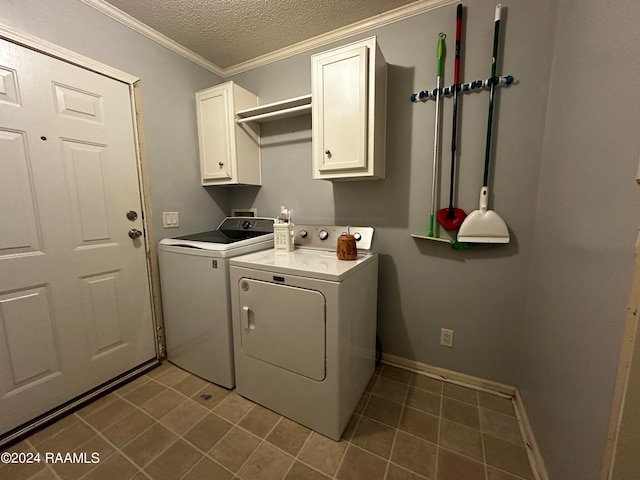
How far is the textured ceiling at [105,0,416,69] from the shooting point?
1.49m

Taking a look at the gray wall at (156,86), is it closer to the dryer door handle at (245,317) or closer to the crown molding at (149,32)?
the crown molding at (149,32)

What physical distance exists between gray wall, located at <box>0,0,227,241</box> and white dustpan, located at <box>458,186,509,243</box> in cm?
206

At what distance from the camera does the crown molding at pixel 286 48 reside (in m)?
1.49

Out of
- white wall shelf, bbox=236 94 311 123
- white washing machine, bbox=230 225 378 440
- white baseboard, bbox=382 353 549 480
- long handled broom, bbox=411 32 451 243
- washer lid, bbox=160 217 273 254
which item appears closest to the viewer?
white baseboard, bbox=382 353 549 480

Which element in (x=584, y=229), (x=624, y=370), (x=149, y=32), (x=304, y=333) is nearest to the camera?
(x=624, y=370)

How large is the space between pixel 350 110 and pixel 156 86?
1.47 metres

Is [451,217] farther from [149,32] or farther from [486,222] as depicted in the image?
[149,32]

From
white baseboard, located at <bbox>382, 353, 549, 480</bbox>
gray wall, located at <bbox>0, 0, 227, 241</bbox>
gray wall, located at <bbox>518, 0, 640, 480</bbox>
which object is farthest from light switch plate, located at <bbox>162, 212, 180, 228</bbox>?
gray wall, located at <bbox>518, 0, 640, 480</bbox>

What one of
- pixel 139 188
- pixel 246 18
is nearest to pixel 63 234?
pixel 139 188

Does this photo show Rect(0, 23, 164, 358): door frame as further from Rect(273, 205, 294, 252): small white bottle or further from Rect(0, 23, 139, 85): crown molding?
Rect(273, 205, 294, 252): small white bottle

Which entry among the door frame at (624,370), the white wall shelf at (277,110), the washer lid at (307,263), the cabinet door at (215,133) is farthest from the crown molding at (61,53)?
the door frame at (624,370)

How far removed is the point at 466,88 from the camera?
4.70 ft

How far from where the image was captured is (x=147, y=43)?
1723 millimetres

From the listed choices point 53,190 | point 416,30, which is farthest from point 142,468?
point 416,30
